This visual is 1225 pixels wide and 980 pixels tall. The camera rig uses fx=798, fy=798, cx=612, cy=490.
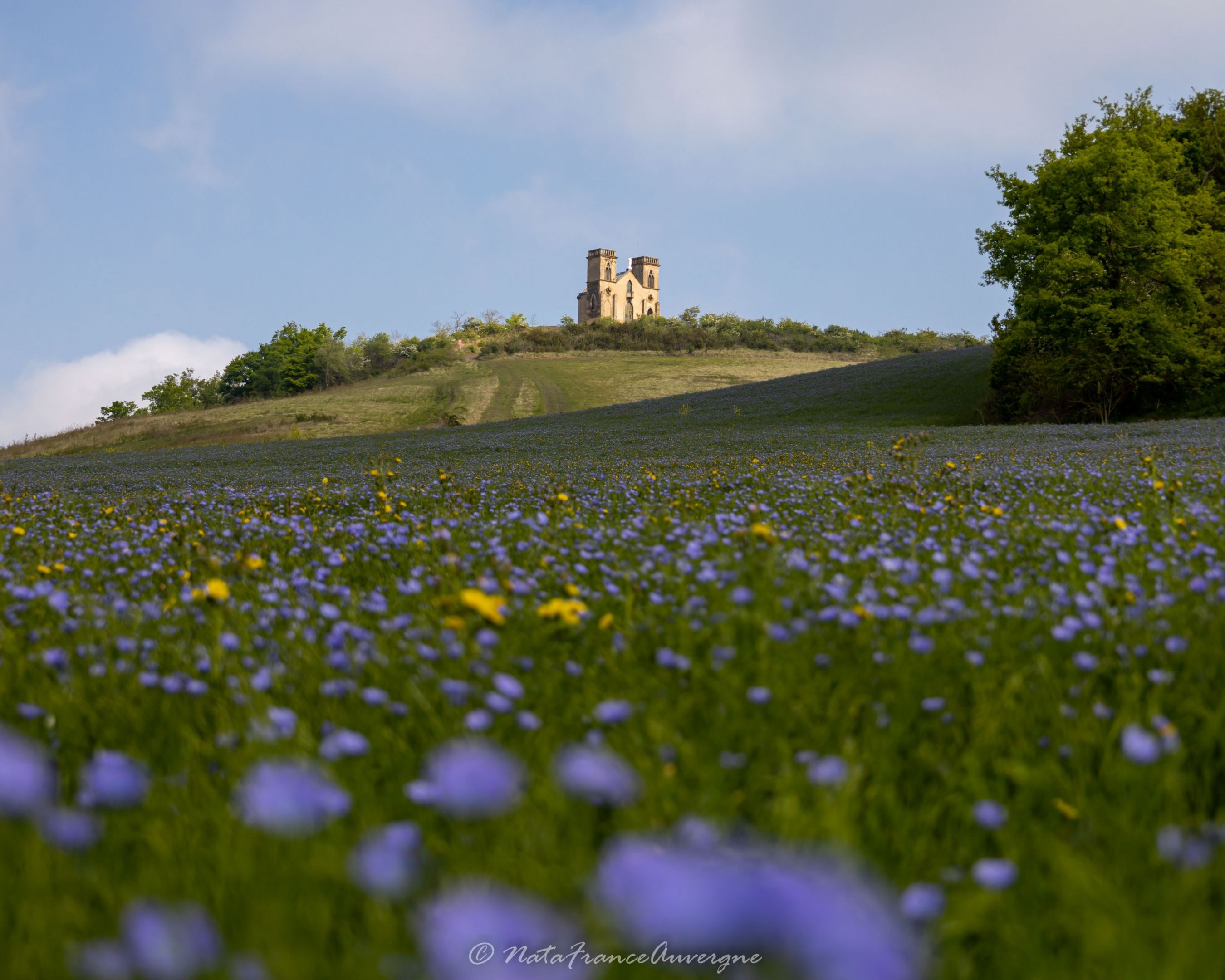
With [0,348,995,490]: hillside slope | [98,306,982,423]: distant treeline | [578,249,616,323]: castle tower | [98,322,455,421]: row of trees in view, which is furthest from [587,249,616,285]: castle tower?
[0,348,995,490]: hillside slope

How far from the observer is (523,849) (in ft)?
5.45

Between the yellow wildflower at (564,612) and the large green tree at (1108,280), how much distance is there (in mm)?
33257

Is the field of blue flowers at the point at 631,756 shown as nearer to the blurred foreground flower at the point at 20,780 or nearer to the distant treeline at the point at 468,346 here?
the blurred foreground flower at the point at 20,780

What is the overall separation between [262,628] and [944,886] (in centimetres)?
279

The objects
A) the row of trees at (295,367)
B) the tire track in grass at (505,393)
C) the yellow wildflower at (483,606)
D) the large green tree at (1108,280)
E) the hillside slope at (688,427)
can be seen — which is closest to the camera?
the yellow wildflower at (483,606)

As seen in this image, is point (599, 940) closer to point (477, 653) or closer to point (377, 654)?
point (477, 653)

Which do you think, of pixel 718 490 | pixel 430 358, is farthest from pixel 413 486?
pixel 430 358

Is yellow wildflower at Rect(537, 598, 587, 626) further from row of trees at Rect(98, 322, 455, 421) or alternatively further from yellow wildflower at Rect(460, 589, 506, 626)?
row of trees at Rect(98, 322, 455, 421)

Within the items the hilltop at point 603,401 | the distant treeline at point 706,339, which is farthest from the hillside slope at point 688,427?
the distant treeline at point 706,339

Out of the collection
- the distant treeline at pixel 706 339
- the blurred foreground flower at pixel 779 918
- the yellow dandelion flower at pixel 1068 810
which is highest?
the distant treeline at pixel 706 339

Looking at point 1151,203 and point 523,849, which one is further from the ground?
point 1151,203

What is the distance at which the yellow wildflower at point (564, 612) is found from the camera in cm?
298

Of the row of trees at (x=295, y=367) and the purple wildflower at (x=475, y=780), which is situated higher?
the row of trees at (x=295, y=367)

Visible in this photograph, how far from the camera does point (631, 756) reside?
210cm
